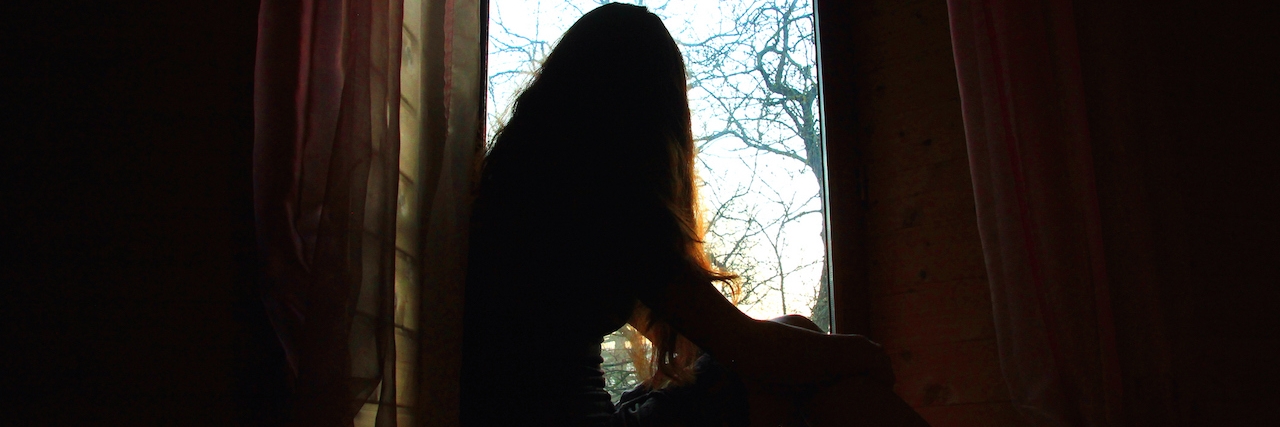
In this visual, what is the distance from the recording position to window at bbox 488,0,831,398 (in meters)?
1.88

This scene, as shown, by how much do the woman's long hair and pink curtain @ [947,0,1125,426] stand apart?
1.53 ft

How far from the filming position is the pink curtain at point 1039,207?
4.71 ft

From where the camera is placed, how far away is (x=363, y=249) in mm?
1089

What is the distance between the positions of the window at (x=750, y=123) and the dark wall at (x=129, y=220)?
2.45 feet

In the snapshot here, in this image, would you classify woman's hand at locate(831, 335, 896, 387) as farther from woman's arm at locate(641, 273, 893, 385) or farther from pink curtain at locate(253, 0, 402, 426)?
pink curtain at locate(253, 0, 402, 426)

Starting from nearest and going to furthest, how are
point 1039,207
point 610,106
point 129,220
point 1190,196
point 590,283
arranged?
point 129,220
point 590,283
point 610,106
point 1039,207
point 1190,196

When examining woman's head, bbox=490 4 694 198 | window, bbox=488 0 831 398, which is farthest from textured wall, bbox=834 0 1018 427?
woman's head, bbox=490 4 694 198

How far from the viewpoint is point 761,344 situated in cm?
118

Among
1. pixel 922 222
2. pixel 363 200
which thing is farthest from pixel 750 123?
pixel 363 200

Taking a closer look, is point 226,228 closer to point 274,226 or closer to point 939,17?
point 274,226

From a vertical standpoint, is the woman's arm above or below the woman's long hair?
below

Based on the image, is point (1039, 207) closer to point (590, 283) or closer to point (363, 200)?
point (590, 283)

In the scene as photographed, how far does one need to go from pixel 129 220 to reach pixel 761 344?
2.52 ft

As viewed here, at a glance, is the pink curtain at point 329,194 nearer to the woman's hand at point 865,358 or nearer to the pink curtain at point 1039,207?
the woman's hand at point 865,358
